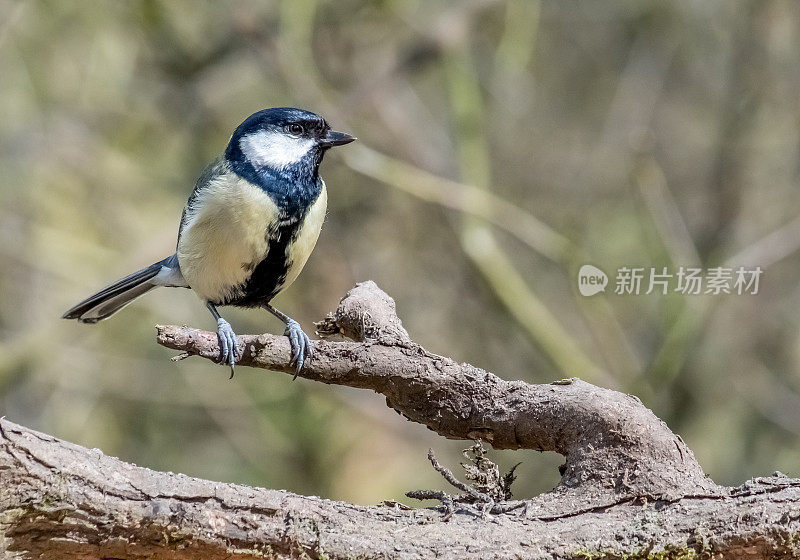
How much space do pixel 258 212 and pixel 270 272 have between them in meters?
0.23

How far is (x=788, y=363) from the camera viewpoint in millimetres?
5098

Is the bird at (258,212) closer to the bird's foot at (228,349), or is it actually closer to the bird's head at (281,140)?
the bird's head at (281,140)

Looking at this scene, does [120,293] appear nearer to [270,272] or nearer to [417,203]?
[270,272]

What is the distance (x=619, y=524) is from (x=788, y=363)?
362cm

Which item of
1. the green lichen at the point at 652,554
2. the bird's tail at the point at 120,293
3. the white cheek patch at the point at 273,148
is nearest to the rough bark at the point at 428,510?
the green lichen at the point at 652,554

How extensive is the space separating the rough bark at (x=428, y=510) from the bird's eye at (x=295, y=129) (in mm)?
935

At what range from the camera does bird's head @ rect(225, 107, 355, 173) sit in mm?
2785

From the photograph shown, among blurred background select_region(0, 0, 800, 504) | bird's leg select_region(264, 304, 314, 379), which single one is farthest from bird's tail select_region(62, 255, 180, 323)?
blurred background select_region(0, 0, 800, 504)

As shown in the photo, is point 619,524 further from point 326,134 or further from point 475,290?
point 475,290

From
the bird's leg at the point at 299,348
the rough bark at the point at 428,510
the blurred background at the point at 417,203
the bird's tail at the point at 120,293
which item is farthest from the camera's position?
the blurred background at the point at 417,203

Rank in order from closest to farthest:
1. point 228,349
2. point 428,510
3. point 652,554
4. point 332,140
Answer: point 652,554
point 428,510
point 228,349
point 332,140

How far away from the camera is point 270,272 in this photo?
2791mm

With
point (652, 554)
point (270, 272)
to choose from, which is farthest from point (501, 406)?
point (270, 272)

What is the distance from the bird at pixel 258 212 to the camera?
8.79 feet
